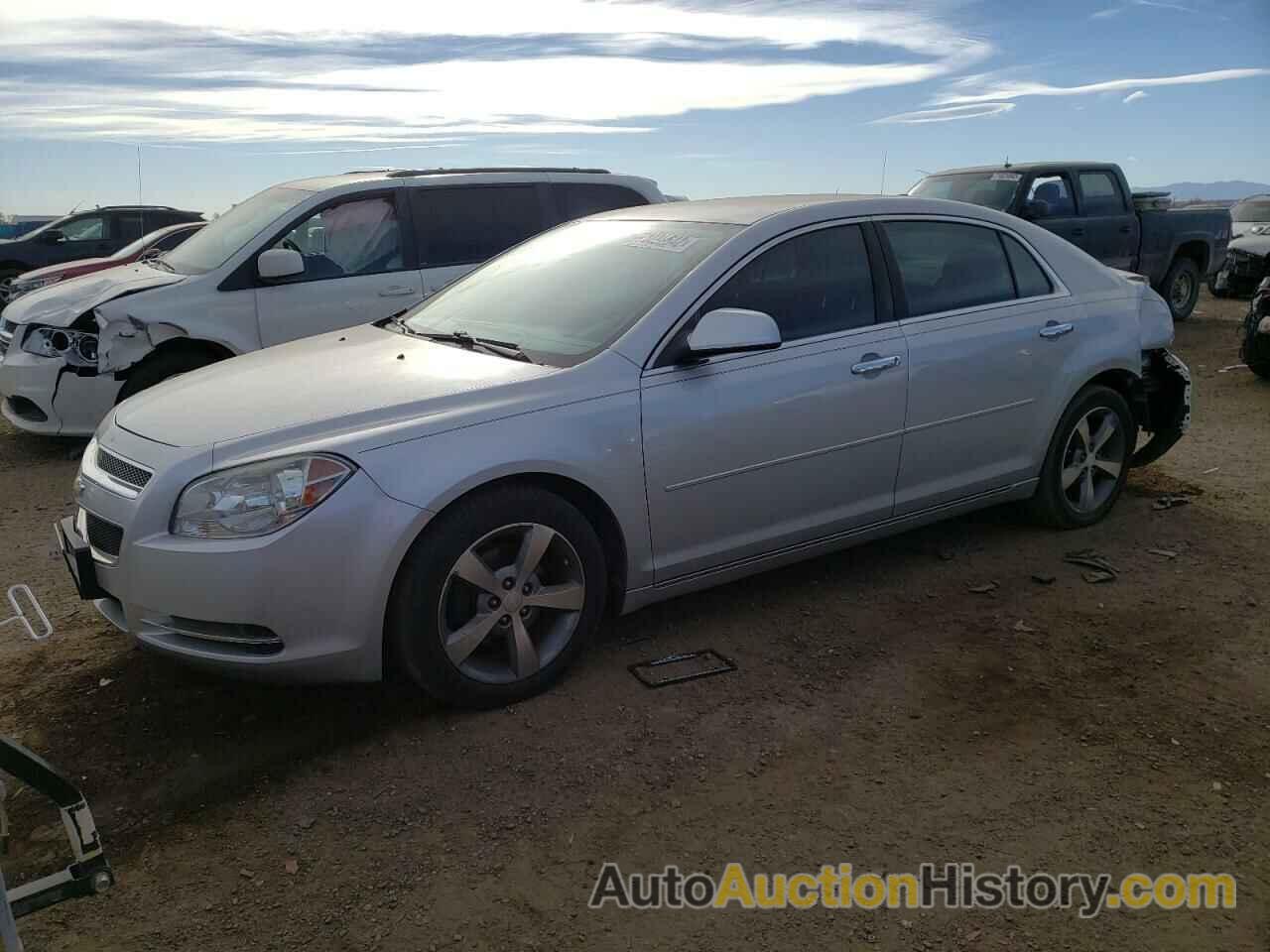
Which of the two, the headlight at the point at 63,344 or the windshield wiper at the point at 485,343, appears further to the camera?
the headlight at the point at 63,344

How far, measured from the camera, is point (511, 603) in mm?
3607

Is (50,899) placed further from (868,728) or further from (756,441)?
(756,441)

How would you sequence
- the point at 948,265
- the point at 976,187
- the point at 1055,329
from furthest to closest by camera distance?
the point at 976,187
the point at 1055,329
the point at 948,265

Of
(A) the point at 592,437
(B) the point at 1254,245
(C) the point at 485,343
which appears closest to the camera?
(A) the point at 592,437

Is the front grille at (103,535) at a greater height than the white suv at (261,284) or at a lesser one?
lesser

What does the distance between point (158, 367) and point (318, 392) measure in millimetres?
4007

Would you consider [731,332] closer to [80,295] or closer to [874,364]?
[874,364]

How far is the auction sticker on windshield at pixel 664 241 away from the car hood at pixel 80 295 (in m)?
4.09

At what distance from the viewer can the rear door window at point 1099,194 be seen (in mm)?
12500

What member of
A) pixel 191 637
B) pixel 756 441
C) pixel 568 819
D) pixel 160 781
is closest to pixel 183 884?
pixel 160 781

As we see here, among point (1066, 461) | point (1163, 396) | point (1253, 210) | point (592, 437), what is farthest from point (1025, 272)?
point (1253, 210)

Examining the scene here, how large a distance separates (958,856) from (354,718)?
1.98 meters

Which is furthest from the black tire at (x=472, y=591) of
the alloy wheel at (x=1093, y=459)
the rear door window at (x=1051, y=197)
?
the rear door window at (x=1051, y=197)

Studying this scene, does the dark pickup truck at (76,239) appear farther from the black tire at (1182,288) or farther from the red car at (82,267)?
the black tire at (1182,288)
